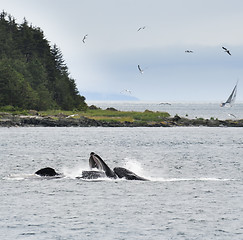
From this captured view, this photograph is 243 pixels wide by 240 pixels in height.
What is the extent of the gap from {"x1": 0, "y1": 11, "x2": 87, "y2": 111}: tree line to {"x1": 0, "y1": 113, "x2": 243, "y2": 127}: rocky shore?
8417mm

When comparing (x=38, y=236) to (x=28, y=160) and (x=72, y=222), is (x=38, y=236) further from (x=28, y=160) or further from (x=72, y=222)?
(x=28, y=160)

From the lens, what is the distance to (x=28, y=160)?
4344cm

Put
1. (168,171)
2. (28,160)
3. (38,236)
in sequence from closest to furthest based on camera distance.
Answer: (38,236)
(168,171)
(28,160)

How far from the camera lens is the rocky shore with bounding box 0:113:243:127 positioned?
96750 millimetres

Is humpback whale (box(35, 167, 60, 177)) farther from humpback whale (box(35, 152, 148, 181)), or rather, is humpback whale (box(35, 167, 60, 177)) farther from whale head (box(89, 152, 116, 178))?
whale head (box(89, 152, 116, 178))

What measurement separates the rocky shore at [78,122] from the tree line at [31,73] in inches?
A: 331

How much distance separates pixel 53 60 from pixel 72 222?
131471 mm

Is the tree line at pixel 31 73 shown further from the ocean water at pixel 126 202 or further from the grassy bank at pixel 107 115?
the ocean water at pixel 126 202

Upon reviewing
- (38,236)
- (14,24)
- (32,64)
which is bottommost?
(38,236)

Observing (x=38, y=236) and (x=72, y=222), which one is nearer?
(x=38, y=236)

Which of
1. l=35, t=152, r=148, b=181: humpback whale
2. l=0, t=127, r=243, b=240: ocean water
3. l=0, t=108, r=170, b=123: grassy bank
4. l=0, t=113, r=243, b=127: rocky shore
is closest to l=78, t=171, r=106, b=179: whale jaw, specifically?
l=35, t=152, r=148, b=181: humpback whale

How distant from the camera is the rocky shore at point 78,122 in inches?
3809

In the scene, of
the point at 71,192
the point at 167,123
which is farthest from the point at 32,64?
the point at 71,192

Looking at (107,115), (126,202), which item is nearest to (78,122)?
(107,115)
